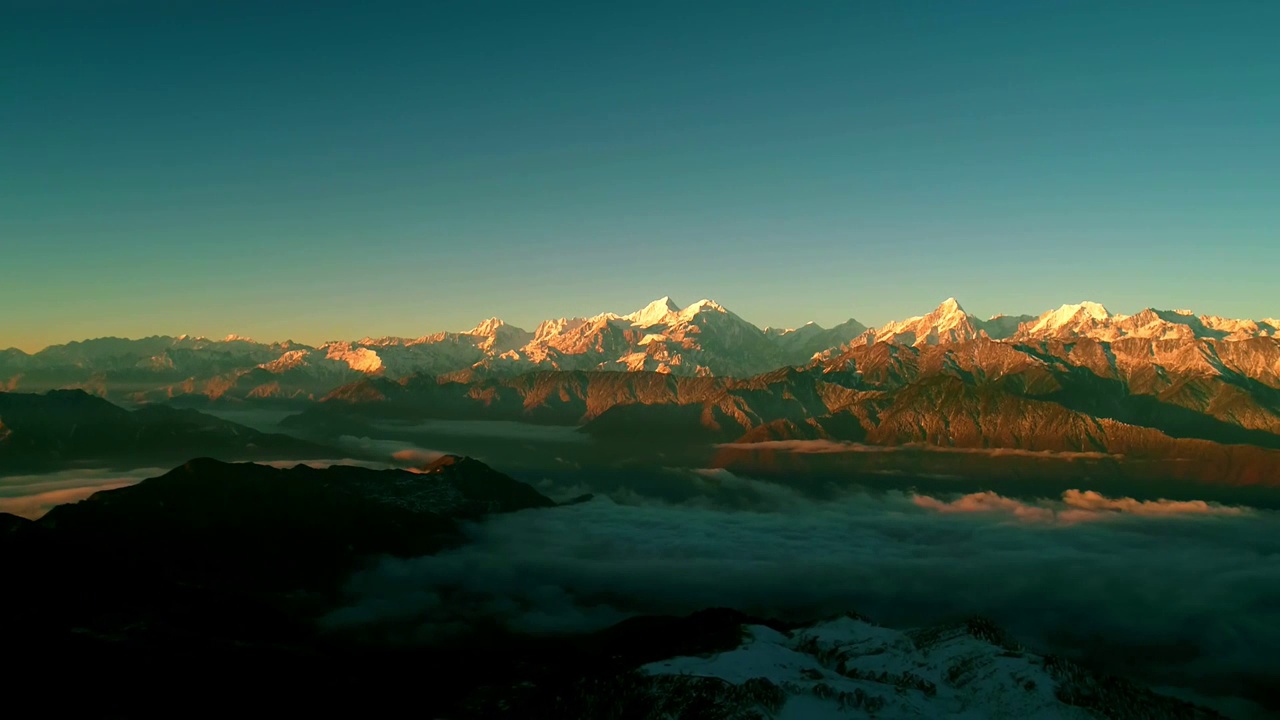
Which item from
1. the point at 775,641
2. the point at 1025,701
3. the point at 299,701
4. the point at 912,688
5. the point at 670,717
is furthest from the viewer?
the point at 775,641

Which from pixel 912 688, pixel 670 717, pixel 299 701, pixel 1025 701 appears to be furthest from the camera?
pixel 299 701

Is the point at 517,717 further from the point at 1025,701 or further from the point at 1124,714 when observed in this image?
the point at 1124,714

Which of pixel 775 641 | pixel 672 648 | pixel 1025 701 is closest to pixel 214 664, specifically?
pixel 672 648

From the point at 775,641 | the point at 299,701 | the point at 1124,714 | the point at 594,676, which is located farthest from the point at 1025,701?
the point at 299,701

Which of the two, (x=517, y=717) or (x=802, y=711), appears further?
(x=517, y=717)

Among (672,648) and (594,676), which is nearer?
(594,676)

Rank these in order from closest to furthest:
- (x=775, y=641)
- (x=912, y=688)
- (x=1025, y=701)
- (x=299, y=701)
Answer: (x=1025, y=701) < (x=912, y=688) < (x=299, y=701) < (x=775, y=641)

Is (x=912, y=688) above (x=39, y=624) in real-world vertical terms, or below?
below

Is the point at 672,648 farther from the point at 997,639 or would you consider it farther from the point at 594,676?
the point at 997,639

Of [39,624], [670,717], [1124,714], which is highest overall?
[39,624]
